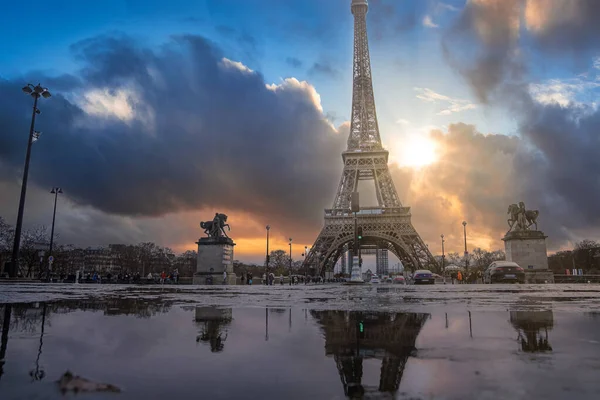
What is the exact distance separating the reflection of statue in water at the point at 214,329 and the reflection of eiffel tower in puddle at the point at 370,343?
1191 mm

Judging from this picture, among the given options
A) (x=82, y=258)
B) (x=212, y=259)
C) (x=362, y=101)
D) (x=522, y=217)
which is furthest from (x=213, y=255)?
(x=82, y=258)

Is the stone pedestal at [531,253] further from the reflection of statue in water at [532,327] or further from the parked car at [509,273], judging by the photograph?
the reflection of statue in water at [532,327]

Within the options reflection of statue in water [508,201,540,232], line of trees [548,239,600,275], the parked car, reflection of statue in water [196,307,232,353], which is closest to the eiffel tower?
reflection of statue in water [508,201,540,232]

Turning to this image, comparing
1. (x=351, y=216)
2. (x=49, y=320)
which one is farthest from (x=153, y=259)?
(x=49, y=320)

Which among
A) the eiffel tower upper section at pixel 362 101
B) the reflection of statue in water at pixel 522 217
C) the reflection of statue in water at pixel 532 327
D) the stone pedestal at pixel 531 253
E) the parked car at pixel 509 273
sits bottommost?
the reflection of statue in water at pixel 532 327

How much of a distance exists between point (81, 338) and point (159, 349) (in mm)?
1355

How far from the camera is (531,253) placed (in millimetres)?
30859

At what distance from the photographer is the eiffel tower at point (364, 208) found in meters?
68.3

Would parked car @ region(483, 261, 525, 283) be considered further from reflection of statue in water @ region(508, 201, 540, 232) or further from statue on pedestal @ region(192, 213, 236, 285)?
statue on pedestal @ region(192, 213, 236, 285)

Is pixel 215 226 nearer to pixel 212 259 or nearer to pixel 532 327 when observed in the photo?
→ pixel 212 259

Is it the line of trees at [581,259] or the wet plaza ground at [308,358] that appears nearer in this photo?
the wet plaza ground at [308,358]

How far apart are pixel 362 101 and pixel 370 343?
84047 mm

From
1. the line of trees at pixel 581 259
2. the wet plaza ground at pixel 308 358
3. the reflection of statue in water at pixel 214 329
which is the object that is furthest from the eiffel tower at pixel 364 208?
the wet plaza ground at pixel 308 358

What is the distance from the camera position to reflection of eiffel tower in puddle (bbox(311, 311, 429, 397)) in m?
2.96
